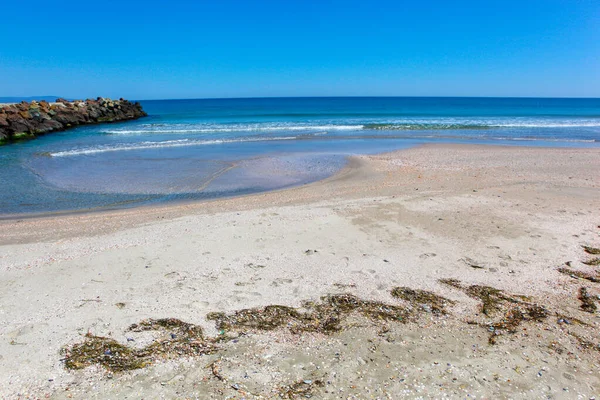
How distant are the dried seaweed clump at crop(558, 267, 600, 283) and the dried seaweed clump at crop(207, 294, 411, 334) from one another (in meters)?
2.66

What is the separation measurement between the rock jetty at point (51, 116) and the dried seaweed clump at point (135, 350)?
82.4ft

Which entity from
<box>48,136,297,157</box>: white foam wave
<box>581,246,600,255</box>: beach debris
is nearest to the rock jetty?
<box>48,136,297,157</box>: white foam wave

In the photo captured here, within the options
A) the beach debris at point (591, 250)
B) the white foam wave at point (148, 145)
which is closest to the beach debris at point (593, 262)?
the beach debris at point (591, 250)

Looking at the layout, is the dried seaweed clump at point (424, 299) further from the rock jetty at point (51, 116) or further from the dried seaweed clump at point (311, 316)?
the rock jetty at point (51, 116)

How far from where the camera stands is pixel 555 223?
718 cm

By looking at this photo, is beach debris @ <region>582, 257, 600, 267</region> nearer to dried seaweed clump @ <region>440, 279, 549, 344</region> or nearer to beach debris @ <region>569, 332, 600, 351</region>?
dried seaweed clump @ <region>440, 279, 549, 344</region>

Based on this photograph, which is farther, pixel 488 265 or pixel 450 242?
pixel 450 242

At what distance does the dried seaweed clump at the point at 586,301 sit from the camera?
4.40 m

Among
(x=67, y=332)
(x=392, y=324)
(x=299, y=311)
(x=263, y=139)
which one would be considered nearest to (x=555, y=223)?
(x=392, y=324)

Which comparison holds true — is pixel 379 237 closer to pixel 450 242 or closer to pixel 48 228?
pixel 450 242

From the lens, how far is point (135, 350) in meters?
3.67

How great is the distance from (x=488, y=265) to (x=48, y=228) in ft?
26.2

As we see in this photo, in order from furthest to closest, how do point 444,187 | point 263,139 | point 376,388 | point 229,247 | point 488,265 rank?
point 263,139, point 444,187, point 229,247, point 488,265, point 376,388

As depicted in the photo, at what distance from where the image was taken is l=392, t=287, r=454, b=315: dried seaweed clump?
4.43 metres
